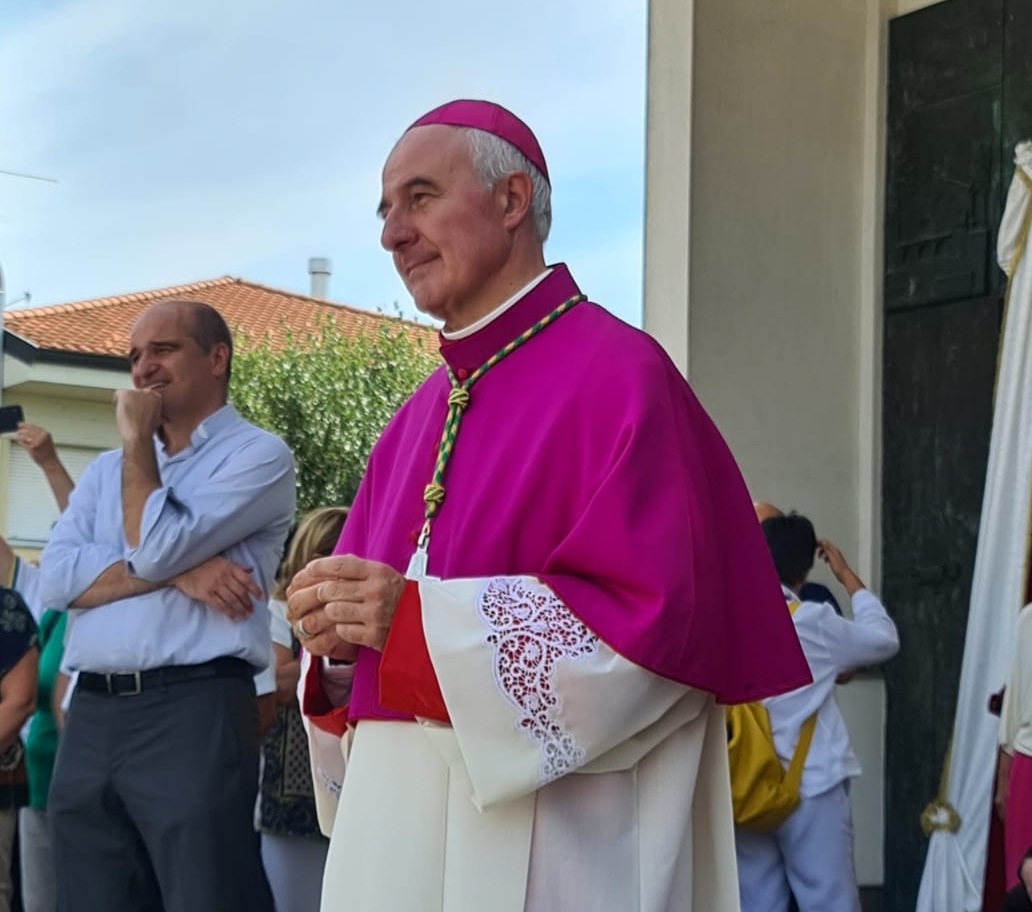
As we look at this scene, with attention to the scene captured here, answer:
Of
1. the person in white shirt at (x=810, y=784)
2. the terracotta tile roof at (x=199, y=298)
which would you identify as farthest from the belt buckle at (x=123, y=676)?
the terracotta tile roof at (x=199, y=298)

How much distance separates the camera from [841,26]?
7.32m

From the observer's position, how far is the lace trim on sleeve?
8.05 ft

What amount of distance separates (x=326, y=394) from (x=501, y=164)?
26.1m

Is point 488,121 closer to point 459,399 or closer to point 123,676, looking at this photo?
point 459,399

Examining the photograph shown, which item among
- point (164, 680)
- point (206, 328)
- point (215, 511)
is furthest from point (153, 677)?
point (206, 328)

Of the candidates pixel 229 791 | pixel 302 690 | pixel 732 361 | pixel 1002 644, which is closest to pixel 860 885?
pixel 1002 644

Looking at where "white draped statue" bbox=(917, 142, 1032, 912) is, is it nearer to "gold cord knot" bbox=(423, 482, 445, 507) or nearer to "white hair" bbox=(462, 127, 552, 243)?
"white hair" bbox=(462, 127, 552, 243)

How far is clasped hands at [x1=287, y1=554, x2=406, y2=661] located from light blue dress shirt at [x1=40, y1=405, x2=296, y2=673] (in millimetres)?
2012

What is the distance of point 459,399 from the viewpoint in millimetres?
2949

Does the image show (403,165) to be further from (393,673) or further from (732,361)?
(732,361)

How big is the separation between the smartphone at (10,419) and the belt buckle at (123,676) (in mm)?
2052

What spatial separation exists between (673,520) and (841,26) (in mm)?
5251

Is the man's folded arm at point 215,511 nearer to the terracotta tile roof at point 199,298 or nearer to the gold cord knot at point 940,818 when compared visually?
the gold cord knot at point 940,818

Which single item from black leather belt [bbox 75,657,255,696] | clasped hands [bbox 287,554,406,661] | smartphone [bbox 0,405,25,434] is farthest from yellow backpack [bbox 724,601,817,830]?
clasped hands [bbox 287,554,406,661]
